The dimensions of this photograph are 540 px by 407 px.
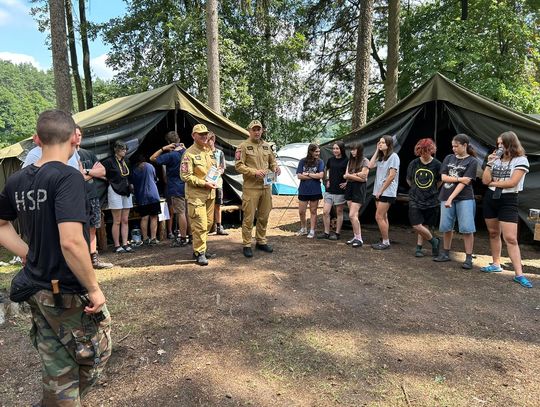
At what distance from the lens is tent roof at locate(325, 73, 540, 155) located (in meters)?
5.70

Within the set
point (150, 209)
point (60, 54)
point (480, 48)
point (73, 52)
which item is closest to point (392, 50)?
point (480, 48)

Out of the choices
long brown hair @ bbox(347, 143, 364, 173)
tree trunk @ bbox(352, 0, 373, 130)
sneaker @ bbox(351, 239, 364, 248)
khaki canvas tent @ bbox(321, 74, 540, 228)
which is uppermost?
tree trunk @ bbox(352, 0, 373, 130)

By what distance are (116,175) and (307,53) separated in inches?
503

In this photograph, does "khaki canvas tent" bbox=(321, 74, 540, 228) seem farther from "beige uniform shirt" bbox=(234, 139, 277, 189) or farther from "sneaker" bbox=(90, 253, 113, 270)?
"sneaker" bbox=(90, 253, 113, 270)

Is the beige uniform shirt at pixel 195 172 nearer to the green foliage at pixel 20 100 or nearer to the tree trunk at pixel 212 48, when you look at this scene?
the tree trunk at pixel 212 48

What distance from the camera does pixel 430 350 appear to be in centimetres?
303

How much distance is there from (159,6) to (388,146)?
530 inches

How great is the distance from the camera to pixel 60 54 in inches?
328

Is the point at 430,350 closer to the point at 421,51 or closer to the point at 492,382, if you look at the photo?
the point at 492,382

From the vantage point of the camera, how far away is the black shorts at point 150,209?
20.2ft

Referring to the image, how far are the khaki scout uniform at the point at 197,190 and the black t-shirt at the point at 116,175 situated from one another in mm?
1181

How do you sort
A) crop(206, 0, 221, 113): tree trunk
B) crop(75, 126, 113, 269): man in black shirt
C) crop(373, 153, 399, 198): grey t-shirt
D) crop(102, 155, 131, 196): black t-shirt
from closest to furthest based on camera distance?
crop(75, 126, 113, 269): man in black shirt → crop(102, 155, 131, 196): black t-shirt → crop(373, 153, 399, 198): grey t-shirt → crop(206, 0, 221, 113): tree trunk

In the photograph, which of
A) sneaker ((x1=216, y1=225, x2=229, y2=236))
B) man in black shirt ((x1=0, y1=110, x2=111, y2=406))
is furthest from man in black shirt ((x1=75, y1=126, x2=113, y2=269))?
man in black shirt ((x1=0, y1=110, x2=111, y2=406))

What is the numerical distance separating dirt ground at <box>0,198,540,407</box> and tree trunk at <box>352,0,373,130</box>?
510 cm
